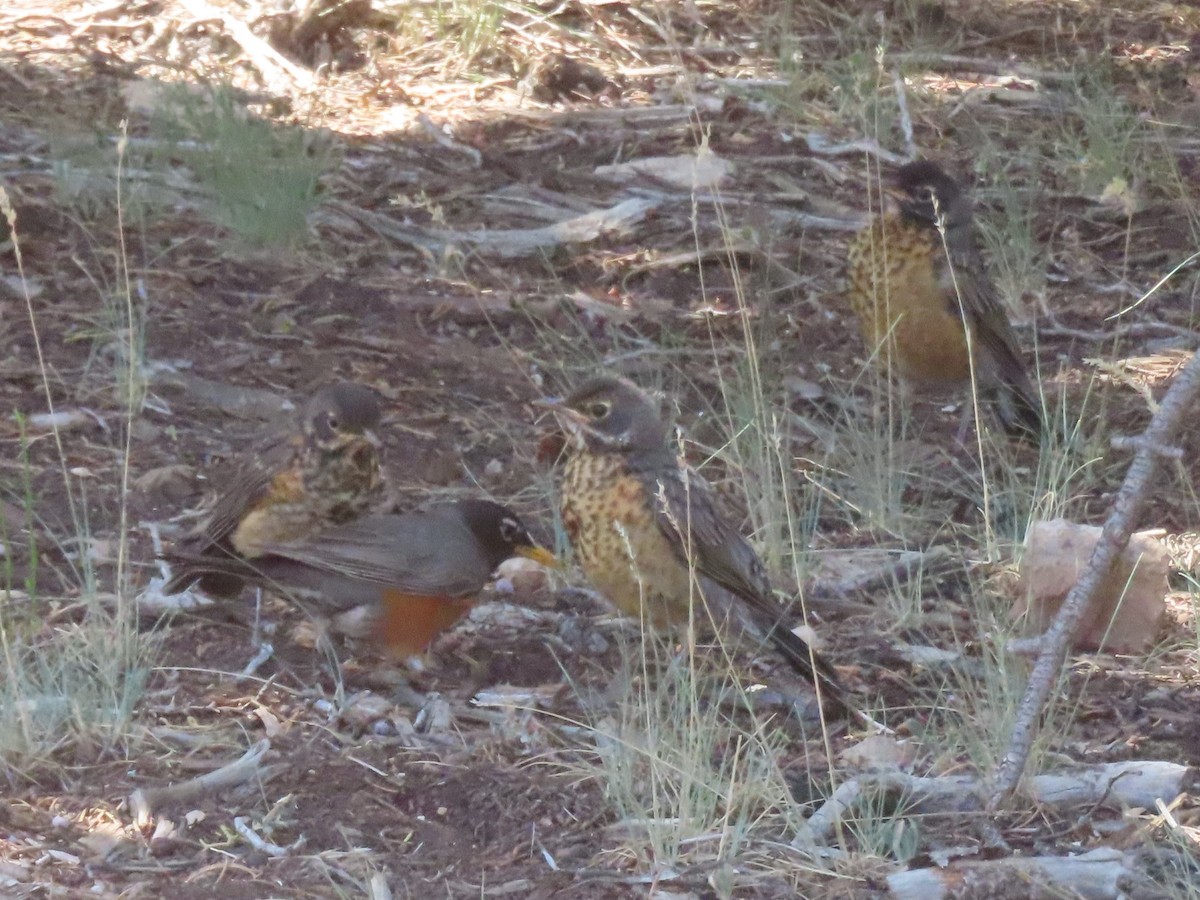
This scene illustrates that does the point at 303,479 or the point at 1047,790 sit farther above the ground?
the point at 1047,790

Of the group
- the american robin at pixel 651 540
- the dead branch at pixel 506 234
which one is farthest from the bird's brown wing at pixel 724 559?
the dead branch at pixel 506 234

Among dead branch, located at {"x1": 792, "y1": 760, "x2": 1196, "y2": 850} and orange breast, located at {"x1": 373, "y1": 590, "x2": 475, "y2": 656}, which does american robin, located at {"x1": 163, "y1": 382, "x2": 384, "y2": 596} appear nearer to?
orange breast, located at {"x1": 373, "y1": 590, "x2": 475, "y2": 656}

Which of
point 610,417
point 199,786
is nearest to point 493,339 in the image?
point 610,417

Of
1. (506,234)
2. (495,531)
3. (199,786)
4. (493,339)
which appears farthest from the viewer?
(506,234)

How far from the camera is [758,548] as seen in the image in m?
6.11

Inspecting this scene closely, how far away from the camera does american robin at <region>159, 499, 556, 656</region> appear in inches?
214

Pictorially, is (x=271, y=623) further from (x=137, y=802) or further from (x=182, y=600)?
(x=137, y=802)

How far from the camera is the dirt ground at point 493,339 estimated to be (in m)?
4.30

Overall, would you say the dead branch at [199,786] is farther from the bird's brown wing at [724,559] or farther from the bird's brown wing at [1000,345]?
the bird's brown wing at [1000,345]

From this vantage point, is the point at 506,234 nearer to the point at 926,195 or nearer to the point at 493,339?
the point at 493,339

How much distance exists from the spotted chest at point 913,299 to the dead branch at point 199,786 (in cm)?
376

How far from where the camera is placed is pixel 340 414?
5789 millimetres

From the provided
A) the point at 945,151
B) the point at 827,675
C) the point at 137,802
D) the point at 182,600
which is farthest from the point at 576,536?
the point at 945,151

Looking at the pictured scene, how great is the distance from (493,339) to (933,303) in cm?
190
